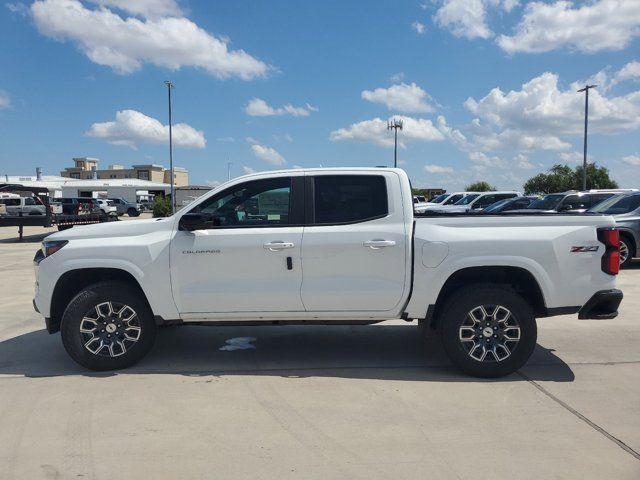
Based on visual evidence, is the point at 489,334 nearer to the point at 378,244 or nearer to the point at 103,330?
the point at 378,244

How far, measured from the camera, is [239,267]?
4.96 meters

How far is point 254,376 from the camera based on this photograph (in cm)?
504

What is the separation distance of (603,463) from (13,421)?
4.14 metres

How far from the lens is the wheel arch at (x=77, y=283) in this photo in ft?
16.8

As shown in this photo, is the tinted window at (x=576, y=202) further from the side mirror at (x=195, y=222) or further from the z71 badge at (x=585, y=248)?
the side mirror at (x=195, y=222)

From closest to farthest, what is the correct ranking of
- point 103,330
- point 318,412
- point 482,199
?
1. point 318,412
2. point 103,330
3. point 482,199

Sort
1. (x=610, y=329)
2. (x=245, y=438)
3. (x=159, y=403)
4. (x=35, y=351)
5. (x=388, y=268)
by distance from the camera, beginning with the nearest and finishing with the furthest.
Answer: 1. (x=245, y=438)
2. (x=159, y=403)
3. (x=388, y=268)
4. (x=35, y=351)
5. (x=610, y=329)

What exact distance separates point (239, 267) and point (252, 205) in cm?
63

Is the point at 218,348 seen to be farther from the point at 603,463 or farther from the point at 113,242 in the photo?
the point at 603,463

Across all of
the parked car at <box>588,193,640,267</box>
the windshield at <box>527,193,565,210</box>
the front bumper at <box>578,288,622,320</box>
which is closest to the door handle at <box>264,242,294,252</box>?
the front bumper at <box>578,288,622,320</box>

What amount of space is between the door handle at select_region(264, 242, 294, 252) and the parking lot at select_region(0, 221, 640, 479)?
3.94 ft

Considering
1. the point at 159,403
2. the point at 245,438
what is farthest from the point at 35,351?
the point at 245,438

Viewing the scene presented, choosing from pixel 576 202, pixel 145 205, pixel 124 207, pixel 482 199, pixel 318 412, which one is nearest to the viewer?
pixel 318 412

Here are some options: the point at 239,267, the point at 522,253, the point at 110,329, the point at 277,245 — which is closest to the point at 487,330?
the point at 522,253
